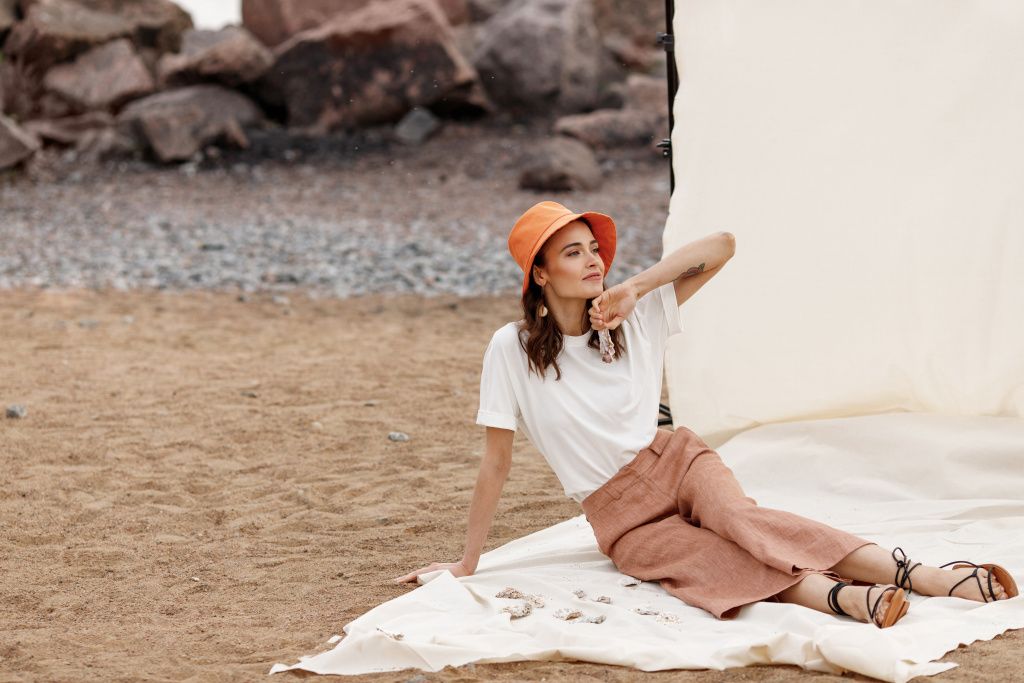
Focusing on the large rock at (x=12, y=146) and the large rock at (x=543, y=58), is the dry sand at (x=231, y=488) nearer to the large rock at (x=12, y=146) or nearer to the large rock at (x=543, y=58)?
the large rock at (x=12, y=146)

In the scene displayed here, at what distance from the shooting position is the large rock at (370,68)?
12898 mm

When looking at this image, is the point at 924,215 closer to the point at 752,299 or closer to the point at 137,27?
the point at 752,299

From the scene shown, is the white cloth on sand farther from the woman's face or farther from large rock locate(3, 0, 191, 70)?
large rock locate(3, 0, 191, 70)

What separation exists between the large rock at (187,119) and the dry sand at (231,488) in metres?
5.87

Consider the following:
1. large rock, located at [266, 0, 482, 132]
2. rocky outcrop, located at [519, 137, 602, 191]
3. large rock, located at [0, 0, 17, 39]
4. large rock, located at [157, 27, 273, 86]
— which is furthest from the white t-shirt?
large rock, located at [0, 0, 17, 39]

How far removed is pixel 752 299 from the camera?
407 centimetres

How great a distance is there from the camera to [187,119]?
516 inches

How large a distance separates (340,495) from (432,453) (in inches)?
22.0

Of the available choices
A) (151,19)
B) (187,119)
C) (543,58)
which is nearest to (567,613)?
(543,58)

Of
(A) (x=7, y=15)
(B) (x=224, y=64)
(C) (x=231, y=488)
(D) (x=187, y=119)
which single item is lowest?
(C) (x=231, y=488)

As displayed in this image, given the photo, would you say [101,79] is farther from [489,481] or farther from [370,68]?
[489,481]

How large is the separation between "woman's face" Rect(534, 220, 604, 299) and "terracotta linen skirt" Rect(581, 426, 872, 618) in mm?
421

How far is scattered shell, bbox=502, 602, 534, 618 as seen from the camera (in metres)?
2.91

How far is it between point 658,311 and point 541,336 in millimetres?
336
